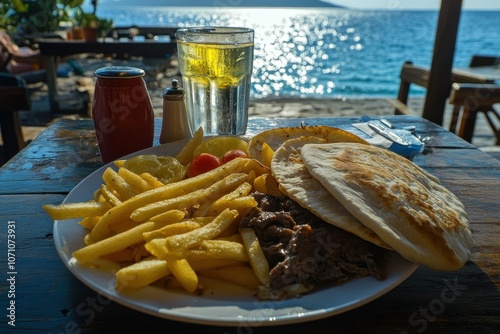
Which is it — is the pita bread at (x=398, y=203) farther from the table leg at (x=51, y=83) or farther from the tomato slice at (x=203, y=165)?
the table leg at (x=51, y=83)

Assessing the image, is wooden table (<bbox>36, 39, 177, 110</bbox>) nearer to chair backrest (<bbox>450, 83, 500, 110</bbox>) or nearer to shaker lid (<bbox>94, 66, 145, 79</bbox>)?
chair backrest (<bbox>450, 83, 500, 110</bbox>)

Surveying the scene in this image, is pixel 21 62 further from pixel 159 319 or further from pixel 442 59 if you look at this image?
pixel 159 319

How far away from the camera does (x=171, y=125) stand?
2.63 metres

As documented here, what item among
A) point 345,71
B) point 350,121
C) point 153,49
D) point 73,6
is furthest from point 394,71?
point 350,121

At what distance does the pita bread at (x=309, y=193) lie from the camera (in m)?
1.28

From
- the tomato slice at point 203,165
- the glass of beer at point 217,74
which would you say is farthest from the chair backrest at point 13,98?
the tomato slice at point 203,165

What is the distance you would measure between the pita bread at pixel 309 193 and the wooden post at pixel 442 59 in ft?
13.6

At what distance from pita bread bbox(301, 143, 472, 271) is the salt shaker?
1.15 m

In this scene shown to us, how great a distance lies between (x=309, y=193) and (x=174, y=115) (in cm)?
143

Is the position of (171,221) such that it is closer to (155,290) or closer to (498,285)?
(155,290)

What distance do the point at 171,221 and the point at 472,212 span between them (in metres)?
1.46

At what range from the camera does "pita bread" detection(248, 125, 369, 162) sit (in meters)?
2.10

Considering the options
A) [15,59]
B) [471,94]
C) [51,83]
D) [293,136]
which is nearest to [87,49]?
[51,83]

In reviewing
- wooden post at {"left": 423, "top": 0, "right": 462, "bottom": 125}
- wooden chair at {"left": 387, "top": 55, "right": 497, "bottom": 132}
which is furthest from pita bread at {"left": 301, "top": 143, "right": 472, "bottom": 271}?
wooden chair at {"left": 387, "top": 55, "right": 497, "bottom": 132}
